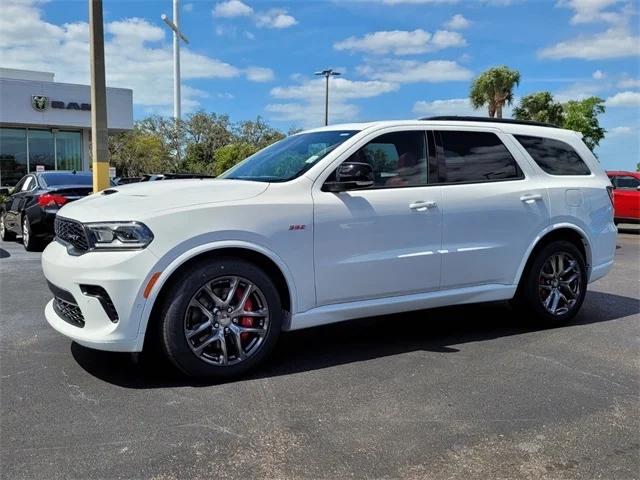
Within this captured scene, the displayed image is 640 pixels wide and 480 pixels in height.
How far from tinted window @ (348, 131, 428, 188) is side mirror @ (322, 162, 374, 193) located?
218mm

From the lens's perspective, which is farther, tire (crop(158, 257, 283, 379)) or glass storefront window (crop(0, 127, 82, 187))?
glass storefront window (crop(0, 127, 82, 187))

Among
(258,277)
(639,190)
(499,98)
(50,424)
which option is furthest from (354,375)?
(499,98)

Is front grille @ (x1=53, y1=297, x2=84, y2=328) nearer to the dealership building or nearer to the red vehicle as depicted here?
the red vehicle

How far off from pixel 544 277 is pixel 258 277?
2.88 metres

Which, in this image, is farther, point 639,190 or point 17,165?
point 17,165

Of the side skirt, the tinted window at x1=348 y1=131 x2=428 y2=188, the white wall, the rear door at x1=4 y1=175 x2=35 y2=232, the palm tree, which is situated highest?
the palm tree

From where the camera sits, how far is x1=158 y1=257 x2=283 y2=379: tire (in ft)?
12.5

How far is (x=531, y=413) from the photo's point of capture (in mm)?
3586

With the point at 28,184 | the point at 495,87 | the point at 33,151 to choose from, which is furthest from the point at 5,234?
the point at 495,87

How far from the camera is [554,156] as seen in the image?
572 centimetres

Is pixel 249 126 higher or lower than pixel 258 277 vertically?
higher

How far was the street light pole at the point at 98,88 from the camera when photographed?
11.7 metres

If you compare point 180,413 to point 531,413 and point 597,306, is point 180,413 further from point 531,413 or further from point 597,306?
point 597,306

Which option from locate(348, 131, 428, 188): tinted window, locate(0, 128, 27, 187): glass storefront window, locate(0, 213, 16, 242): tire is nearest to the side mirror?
locate(348, 131, 428, 188): tinted window
